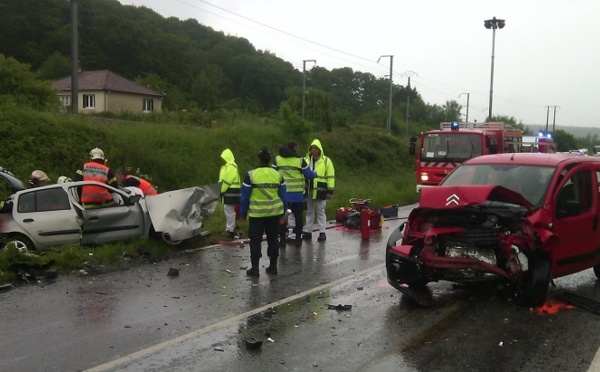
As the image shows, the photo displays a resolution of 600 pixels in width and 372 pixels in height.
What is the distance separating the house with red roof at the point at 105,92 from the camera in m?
55.4

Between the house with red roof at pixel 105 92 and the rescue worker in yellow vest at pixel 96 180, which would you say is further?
the house with red roof at pixel 105 92

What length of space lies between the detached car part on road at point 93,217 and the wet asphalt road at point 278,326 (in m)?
1.54

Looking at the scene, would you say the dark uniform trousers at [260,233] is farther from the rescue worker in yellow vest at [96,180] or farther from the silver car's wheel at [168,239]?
the rescue worker in yellow vest at [96,180]

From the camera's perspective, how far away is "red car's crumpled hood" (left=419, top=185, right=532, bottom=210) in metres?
7.16

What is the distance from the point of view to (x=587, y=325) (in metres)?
6.70

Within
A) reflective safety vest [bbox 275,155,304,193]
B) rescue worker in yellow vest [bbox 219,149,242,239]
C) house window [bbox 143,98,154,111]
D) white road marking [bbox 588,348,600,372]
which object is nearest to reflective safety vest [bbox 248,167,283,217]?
reflective safety vest [bbox 275,155,304,193]

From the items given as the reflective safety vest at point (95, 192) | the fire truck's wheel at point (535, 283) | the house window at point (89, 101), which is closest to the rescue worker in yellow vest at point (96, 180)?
the reflective safety vest at point (95, 192)

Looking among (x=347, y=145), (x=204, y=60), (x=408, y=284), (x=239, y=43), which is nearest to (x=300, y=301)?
(x=408, y=284)

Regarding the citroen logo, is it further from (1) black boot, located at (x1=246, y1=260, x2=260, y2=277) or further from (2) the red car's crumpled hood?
(1) black boot, located at (x1=246, y1=260, x2=260, y2=277)

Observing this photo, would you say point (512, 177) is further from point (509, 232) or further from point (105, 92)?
point (105, 92)

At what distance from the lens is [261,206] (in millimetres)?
8883

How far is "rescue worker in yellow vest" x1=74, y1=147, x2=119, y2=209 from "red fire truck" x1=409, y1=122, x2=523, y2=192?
11.0 meters

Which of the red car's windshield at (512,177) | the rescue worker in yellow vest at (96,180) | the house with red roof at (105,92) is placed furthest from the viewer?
the house with red roof at (105,92)

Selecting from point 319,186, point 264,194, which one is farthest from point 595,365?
point 319,186
